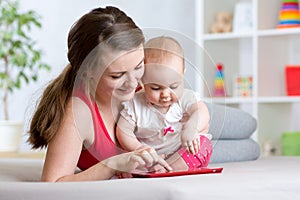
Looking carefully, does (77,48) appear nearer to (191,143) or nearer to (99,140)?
(99,140)

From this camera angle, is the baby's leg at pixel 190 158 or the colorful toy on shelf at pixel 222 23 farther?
the colorful toy on shelf at pixel 222 23

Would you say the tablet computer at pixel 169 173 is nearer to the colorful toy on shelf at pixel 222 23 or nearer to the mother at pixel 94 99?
the mother at pixel 94 99

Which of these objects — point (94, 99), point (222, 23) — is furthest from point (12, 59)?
point (94, 99)

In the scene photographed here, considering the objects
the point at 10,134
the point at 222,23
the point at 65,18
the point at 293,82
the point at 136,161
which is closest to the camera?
the point at 136,161

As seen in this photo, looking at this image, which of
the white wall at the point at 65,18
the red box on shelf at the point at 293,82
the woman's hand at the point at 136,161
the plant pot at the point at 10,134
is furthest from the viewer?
the white wall at the point at 65,18

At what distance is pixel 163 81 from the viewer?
1.27m

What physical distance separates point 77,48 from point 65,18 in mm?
2510

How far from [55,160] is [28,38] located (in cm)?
226

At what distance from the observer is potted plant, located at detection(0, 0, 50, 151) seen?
3293mm

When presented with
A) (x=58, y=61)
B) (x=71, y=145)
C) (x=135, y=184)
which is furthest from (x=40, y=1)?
(x=135, y=184)

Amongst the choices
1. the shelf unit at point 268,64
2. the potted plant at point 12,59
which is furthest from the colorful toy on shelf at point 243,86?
the potted plant at point 12,59

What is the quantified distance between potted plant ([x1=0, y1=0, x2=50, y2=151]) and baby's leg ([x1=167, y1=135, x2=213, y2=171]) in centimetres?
200

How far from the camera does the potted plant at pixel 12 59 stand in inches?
130

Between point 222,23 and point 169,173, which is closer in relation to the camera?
point 169,173
